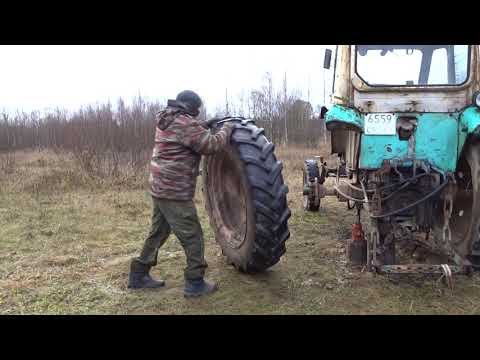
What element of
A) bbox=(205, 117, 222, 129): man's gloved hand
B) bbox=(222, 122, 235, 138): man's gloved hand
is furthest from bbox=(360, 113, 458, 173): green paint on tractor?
bbox=(205, 117, 222, 129): man's gloved hand

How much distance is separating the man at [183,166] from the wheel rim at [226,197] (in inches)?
24.6

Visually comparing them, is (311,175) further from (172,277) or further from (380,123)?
(172,277)

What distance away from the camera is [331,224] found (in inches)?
259

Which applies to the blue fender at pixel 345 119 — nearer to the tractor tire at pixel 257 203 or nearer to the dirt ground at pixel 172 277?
the tractor tire at pixel 257 203

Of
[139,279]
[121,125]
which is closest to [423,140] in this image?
[139,279]

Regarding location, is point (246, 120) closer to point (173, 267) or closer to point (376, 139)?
point (376, 139)

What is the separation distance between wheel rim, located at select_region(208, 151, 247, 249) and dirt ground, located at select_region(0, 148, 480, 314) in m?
0.43

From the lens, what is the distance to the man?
370 cm


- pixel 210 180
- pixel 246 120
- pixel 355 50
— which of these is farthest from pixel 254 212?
pixel 355 50

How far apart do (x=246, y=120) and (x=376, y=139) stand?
133 centimetres

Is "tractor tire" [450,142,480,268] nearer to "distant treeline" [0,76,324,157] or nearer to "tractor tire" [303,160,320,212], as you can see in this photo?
"tractor tire" [303,160,320,212]

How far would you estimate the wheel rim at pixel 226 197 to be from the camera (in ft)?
14.8

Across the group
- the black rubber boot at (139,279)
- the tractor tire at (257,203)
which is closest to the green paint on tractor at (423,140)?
the tractor tire at (257,203)

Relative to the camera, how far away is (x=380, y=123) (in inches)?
167
